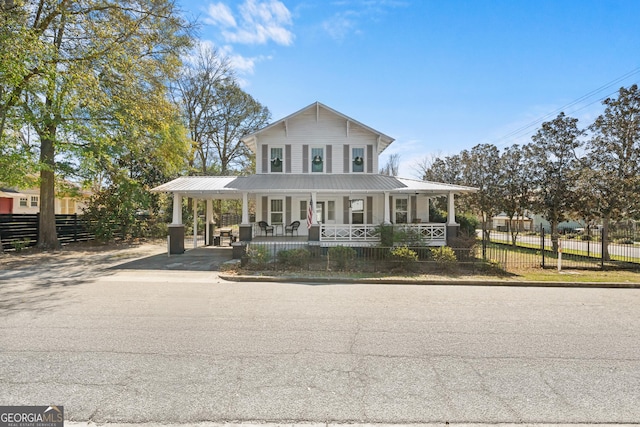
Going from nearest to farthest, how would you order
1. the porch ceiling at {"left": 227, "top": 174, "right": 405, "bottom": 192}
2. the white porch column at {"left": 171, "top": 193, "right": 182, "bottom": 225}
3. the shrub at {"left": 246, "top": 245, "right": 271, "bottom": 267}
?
the shrub at {"left": 246, "top": 245, "right": 271, "bottom": 267} < the porch ceiling at {"left": 227, "top": 174, "right": 405, "bottom": 192} < the white porch column at {"left": 171, "top": 193, "right": 182, "bottom": 225}

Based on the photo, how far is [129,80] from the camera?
14969 millimetres

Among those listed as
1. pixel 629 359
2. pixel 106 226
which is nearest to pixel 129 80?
pixel 106 226

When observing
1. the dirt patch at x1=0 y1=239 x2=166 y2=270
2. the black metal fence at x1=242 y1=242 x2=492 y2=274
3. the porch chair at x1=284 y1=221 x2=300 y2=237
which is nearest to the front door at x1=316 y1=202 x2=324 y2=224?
the porch chair at x1=284 y1=221 x2=300 y2=237

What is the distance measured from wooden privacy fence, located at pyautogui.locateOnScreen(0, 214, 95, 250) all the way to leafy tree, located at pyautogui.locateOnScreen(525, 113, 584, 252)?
1153 inches

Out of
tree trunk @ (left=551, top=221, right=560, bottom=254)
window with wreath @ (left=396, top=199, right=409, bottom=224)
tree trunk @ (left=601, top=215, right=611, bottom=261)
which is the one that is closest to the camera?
tree trunk @ (left=601, top=215, right=611, bottom=261)

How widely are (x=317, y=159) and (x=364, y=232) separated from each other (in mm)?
5632

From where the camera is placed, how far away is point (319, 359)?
4.31 meters

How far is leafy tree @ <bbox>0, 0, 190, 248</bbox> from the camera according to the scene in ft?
42.4

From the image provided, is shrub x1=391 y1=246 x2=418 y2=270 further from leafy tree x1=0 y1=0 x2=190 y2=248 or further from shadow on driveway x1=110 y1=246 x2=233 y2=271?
leafy tree x1=0 y1=0 x2=190 y2=248

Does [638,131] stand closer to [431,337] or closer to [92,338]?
[431,337]

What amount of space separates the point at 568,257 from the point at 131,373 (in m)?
20.0

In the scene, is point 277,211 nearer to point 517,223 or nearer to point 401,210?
point 401,210

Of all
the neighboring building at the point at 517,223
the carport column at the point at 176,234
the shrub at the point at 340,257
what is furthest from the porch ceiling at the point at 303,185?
the neighboring building at the point at 517,223

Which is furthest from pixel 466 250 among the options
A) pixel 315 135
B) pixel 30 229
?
pixel 30 229
